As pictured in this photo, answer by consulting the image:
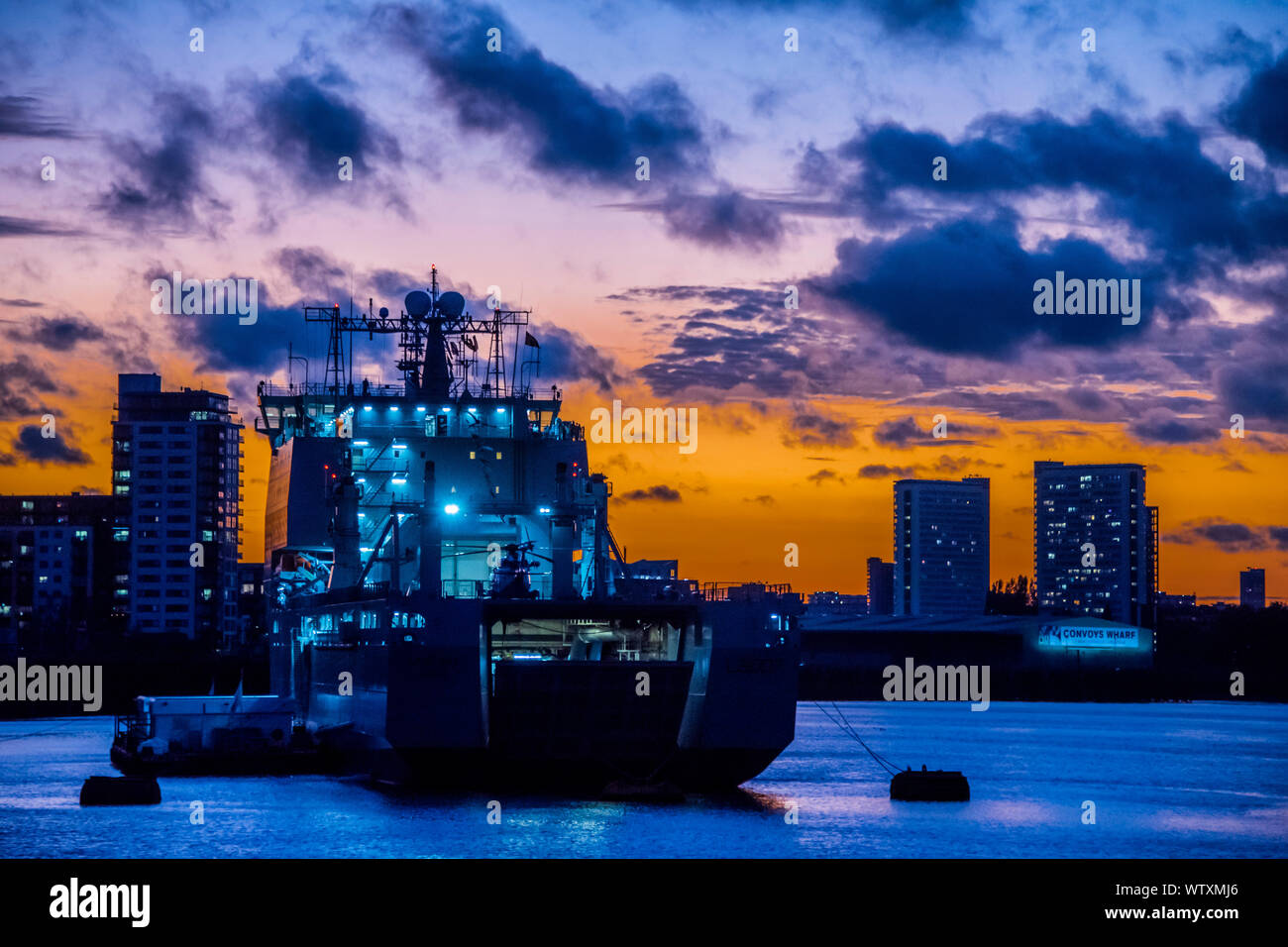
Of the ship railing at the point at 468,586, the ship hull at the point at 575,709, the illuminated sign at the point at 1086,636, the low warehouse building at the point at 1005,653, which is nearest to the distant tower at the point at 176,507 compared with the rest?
the low warehouse building at the point at 1005,653

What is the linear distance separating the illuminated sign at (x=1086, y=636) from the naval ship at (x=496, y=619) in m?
96.7

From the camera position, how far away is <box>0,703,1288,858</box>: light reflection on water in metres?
32.7

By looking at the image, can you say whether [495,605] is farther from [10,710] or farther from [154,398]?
[154,398]

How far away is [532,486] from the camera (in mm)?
46688

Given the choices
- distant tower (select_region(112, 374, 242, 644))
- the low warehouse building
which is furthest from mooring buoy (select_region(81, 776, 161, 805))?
distant tower (select_region(112, 374, 242, 644))

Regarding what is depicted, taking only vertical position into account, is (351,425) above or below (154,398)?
below

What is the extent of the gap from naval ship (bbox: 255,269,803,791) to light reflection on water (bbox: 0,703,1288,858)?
4.77ft

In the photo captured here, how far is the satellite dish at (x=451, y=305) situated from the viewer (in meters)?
54.0

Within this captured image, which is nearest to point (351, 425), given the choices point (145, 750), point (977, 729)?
point (145, 750)

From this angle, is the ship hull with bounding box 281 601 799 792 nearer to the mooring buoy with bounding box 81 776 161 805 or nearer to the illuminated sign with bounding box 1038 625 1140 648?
the mooring buoy with bounding box 81 776 161 805

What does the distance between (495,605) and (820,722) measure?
7572 cm

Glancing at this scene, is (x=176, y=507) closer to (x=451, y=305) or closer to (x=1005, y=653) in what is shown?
(x=1005, y=653)
